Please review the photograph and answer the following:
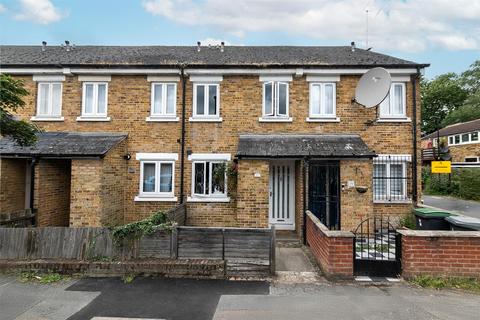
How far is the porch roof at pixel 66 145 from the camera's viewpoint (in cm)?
959

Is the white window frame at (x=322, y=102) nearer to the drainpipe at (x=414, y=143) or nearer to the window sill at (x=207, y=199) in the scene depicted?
the drainpipe at (x=414, y=143)

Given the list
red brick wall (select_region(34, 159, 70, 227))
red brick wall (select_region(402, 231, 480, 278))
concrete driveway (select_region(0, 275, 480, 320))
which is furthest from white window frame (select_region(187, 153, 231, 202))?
red brick wall (select_region(402, 231, 480, 278))

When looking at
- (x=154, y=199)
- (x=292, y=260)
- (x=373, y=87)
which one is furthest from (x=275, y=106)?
(x=292, y=260)

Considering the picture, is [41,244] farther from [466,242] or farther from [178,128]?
[466,242]

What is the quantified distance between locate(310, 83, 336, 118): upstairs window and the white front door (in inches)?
87.1

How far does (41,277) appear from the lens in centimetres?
643

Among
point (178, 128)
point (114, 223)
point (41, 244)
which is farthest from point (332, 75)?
point (41, 244)

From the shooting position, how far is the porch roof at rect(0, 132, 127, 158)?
31.4ft

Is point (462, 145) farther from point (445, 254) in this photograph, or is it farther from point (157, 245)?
point (157, 245)

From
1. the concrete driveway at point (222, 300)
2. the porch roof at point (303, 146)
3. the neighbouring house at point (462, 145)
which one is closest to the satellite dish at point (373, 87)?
the porch roof at point (303, 146)

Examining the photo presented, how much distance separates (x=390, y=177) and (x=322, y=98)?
3.80 meters

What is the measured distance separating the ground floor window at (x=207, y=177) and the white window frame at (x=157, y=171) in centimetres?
74

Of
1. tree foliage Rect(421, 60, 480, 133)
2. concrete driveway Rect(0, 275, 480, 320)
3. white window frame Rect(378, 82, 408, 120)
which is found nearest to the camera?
concrete driveway Rect(0, 275, 480, 320)

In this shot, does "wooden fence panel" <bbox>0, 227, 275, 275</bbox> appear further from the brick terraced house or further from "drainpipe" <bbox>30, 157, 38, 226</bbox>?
the brick terraced house
